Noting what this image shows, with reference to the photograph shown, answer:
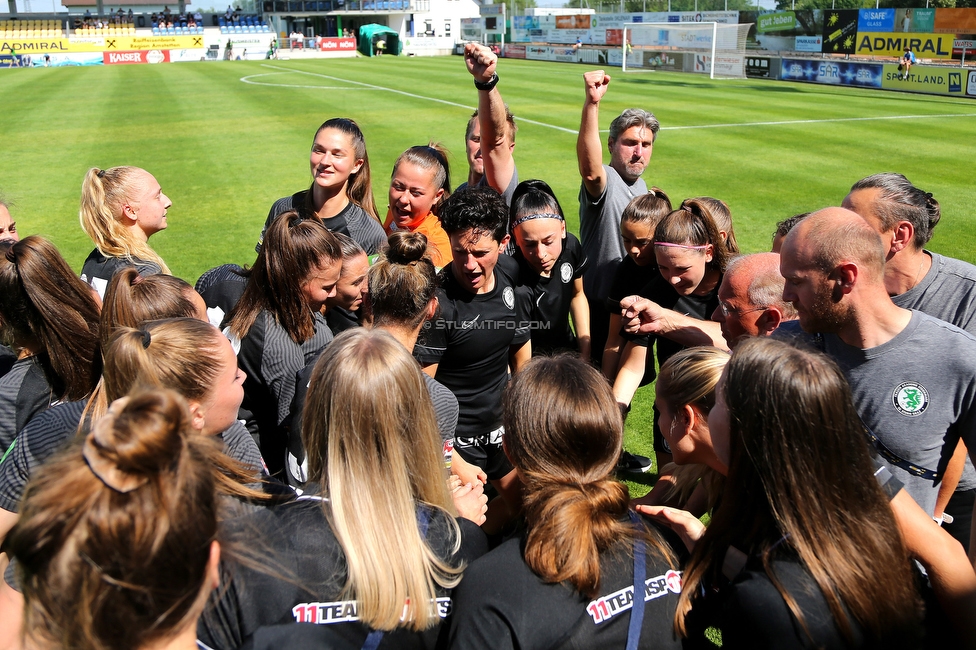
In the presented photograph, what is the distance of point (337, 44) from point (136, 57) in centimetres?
1477

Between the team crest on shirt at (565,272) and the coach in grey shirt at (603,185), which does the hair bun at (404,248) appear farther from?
the coach in grey shirt at (603,185)

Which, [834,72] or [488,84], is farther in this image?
[834,72]

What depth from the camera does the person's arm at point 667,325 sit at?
3.64 metres

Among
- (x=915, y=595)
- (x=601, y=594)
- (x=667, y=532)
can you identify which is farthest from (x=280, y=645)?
(x=915, y=595)

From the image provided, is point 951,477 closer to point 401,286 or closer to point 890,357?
point 890,357

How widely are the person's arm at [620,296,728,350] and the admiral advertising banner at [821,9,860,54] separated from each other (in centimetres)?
4031

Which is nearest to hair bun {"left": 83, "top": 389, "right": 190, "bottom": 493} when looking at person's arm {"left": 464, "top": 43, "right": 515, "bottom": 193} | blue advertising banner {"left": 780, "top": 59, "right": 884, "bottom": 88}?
person's arm {"left": 464, "top": 43, "right": 515, "bottom": 193}

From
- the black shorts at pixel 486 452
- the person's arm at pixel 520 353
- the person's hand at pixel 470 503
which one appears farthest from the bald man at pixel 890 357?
the black shorts at pixel 486 452

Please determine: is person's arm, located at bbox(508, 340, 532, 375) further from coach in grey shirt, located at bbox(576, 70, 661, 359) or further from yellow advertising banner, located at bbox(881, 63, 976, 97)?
yellow advertising banner, located at bbox(881, 63, 976, 97)

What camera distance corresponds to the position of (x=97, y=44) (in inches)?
2034

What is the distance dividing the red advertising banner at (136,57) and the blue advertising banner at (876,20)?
44.5m

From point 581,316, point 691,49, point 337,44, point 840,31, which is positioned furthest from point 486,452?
point 337,44

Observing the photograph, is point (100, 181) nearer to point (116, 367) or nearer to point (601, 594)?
point (116, 367)

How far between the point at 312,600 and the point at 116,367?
115 cm
